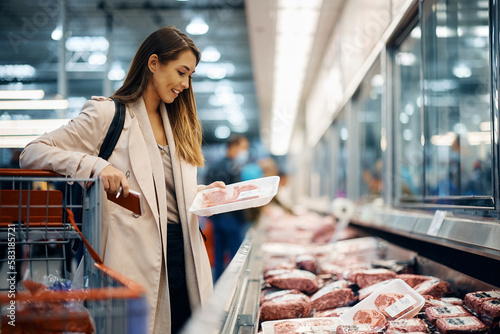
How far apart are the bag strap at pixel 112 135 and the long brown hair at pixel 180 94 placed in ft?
0.33

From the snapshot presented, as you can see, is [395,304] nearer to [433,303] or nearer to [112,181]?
[433,303]

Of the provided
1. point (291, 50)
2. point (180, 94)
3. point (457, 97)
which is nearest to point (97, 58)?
point (291, 50)

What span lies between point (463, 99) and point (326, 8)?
273cm

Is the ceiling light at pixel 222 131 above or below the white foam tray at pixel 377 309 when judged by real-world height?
above

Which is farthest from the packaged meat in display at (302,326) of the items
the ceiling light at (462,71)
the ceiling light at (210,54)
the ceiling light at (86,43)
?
the ceiling light at (210,54)

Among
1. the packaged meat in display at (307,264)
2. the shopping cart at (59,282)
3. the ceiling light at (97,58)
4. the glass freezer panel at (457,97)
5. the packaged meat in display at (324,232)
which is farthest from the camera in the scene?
the ceiling light at (97,58)

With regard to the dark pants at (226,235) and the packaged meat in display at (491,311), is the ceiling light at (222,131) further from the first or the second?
the packaged meat in display at (491,311)

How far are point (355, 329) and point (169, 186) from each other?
0.93 m

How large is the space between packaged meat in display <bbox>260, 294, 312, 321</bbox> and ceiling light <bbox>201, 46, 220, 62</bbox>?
9.49 metres

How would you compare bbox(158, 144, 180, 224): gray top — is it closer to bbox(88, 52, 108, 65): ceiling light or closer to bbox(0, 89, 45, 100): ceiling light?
bbox(0, 89, 45, 100): ceiling light

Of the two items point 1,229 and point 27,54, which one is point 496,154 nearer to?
point 1,229

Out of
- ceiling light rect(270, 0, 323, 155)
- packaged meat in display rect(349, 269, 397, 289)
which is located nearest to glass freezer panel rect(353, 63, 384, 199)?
ceiling light rect(270, 0, 323, 155)

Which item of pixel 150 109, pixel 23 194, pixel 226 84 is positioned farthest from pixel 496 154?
pixel 226 84

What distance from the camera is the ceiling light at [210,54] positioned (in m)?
11.0
